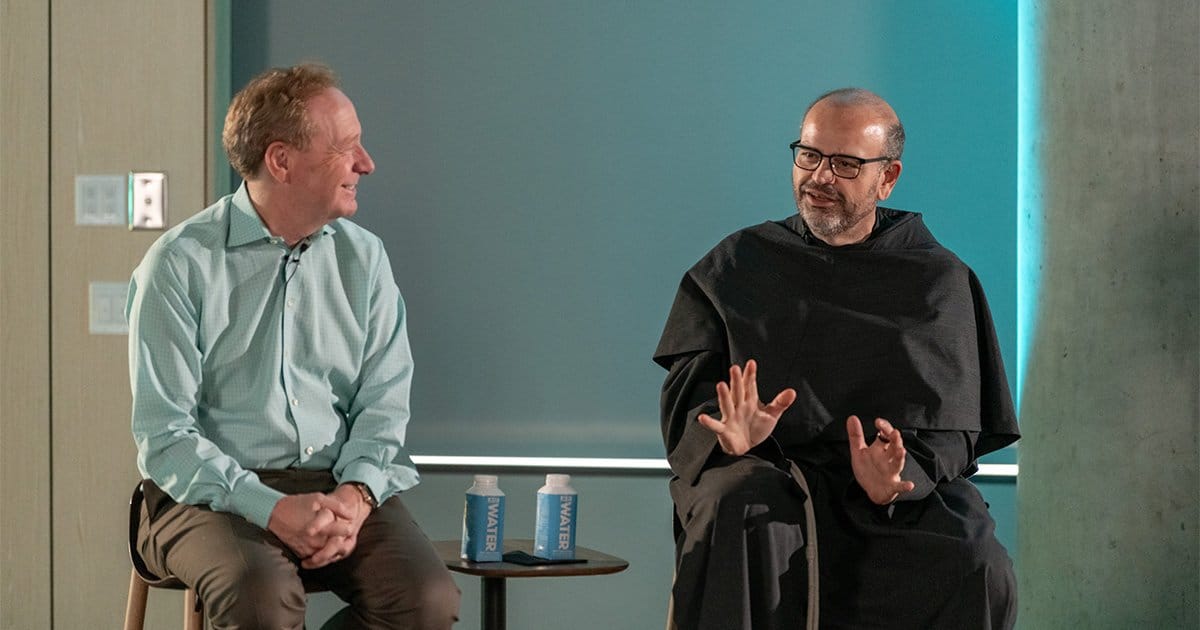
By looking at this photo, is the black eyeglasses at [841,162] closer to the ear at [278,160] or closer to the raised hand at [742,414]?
the raised hand at [742,414]

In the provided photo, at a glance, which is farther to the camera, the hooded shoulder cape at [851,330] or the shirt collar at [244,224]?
the hooded shoulder cape at [851,330]

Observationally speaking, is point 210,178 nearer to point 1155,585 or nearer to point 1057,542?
point 1057,542

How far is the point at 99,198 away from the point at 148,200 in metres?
0.13

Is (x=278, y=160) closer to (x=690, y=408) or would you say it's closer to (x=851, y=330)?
(x=690, y=408)

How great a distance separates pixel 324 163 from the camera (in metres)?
2.84

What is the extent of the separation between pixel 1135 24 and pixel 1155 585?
5.01 feet

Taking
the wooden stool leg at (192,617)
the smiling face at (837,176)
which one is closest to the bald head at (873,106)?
the smiling face at (837,176)

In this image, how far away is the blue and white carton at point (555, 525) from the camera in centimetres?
307

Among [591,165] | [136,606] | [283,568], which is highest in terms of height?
[591,165]

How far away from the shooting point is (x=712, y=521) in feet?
8.95

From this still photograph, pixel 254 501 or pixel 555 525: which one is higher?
pixel 254 501

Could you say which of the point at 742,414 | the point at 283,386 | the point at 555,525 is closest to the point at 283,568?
the point at 283,386

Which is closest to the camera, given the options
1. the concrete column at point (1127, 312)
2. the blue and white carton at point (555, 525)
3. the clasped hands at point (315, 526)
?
the clasped hands at point (315, 526)

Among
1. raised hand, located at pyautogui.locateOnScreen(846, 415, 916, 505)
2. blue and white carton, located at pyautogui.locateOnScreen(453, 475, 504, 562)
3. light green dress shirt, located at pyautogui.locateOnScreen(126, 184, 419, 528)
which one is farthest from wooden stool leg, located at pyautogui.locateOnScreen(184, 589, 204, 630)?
Result: raised hand, located at pyautogui.locateOnScreen(846, 415, 916, 505)
